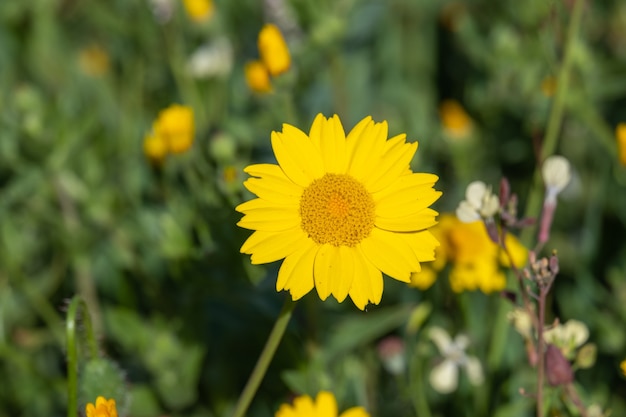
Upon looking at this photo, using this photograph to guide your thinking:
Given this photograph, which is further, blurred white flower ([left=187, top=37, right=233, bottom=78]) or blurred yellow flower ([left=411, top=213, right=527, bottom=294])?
blurred white flower ([left=187, top=37, right=233, bottom=78])

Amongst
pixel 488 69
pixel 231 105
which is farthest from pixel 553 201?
pixel 231 105

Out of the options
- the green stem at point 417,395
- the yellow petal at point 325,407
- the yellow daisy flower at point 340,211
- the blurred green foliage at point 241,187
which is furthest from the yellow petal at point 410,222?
the green stem at point 417,395

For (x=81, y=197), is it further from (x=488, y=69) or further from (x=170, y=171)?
(x=488, y=69)

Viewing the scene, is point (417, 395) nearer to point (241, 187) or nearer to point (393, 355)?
point (393, 355)

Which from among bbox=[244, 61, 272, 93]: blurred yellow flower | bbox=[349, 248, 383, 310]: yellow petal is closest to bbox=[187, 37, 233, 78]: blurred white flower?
bbox=[244, 61, 272, 93]: blurred yellow flower

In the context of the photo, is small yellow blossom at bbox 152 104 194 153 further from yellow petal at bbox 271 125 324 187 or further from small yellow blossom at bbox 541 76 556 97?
small yellow blossom at bbox 541 76 556 97

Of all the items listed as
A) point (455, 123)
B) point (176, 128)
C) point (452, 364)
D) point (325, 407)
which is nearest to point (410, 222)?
point (325, 407)
